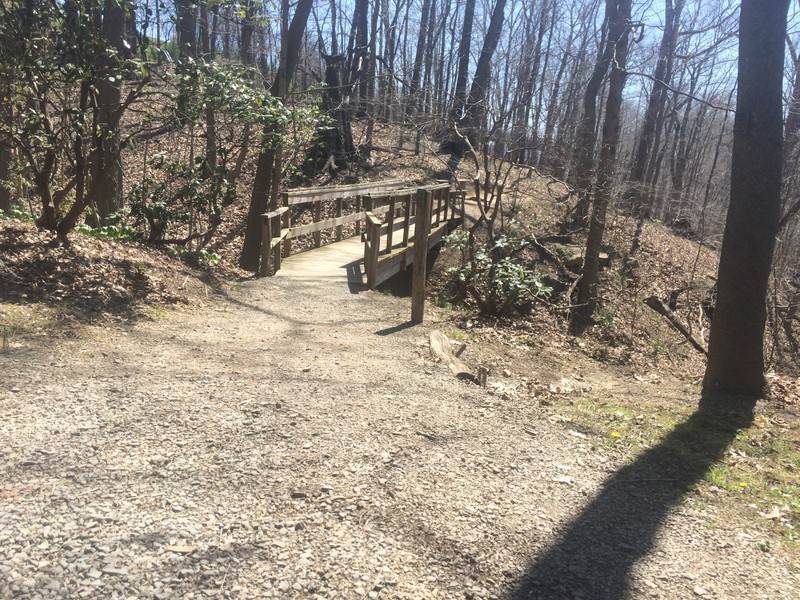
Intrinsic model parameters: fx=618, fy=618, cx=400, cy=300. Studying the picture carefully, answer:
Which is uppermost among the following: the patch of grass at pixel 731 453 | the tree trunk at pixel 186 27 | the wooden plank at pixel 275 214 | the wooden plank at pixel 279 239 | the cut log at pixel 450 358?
the tree trunk at pixel 186 27

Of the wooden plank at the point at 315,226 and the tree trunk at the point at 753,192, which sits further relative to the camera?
the wooden plank at the point at 315,226

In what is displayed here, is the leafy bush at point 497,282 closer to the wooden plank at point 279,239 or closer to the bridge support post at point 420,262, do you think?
the bridge support post at point 420,262

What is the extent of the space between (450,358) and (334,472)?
341cm

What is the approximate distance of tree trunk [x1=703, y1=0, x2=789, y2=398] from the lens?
21.0ft

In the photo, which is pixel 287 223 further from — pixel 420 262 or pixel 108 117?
pixel 108 117

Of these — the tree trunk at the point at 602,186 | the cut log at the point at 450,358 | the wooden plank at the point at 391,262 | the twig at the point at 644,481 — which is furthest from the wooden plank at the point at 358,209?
the twig at the point at 644,481

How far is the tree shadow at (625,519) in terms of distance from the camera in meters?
3.19

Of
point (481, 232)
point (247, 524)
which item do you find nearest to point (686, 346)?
point (481, 232)

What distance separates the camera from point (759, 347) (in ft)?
22.2

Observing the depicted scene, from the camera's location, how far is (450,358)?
7.21 metres

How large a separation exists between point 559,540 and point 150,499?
232 centimetres

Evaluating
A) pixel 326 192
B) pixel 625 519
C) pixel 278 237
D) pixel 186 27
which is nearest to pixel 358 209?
pixel 326 192

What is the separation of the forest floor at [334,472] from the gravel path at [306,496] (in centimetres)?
1

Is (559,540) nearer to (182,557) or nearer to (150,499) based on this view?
(182,557)
